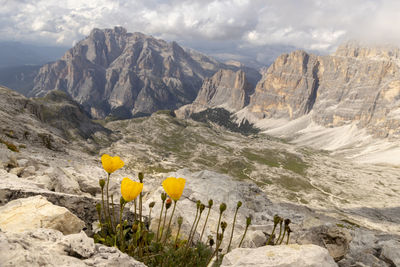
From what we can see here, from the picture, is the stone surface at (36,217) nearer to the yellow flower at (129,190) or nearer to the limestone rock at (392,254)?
the yellow flower at (129,190)

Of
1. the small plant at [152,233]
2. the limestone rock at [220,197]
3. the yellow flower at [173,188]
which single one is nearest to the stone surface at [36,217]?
the small plant at [152,233]

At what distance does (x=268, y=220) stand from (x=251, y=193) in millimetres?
5057

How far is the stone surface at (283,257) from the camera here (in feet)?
18.6

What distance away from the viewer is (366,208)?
163m

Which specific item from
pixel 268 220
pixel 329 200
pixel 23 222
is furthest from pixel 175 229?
pixel 329 200

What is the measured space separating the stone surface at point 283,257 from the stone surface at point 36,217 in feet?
15.5

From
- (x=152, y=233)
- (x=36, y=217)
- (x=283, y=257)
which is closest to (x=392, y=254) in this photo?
(x=283, y=257)

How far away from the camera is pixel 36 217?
6.71 meters

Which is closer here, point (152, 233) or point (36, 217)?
point (36, 217)

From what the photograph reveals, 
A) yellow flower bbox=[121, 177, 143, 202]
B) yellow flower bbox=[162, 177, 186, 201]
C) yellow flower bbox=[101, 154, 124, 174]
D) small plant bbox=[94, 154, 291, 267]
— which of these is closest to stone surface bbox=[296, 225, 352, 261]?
small plant bbox=[94, 154, 291, 267]

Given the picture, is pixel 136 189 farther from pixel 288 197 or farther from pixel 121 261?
pixel 288 197

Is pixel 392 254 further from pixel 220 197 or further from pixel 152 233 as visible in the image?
pixel 152 233

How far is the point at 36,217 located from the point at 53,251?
10.1 feet

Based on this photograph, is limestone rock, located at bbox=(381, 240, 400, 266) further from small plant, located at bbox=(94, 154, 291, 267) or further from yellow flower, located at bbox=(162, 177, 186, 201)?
yellow flower, located at bbox=(162, 177, 186, 201)
